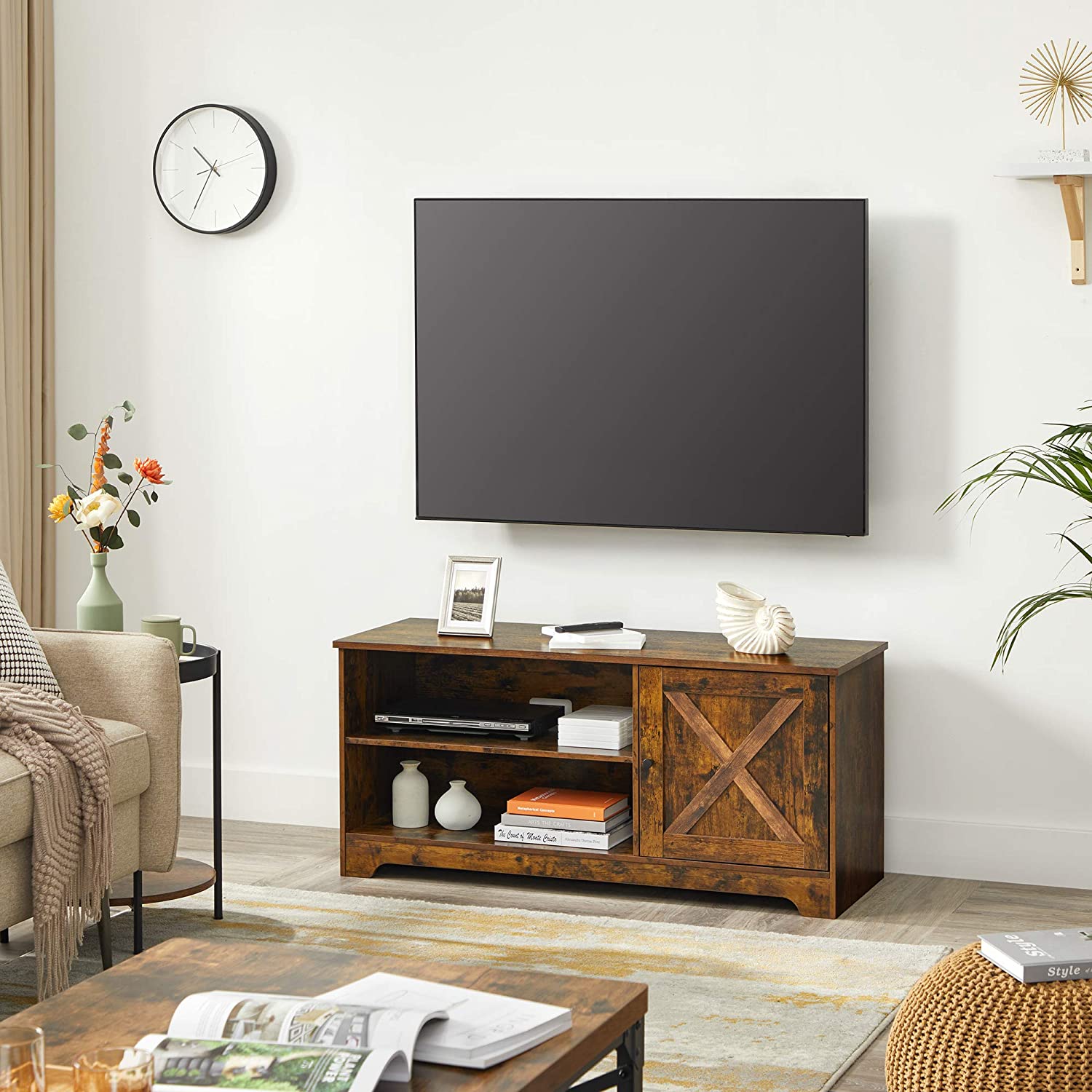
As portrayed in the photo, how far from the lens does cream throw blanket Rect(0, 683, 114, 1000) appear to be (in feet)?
10.2

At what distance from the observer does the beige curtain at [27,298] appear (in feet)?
15.6

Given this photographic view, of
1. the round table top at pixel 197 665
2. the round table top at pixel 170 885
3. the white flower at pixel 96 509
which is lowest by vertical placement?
the round table top at pixel 170 885

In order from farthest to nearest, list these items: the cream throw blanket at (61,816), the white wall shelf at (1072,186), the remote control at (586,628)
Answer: the remote control at (586,628) → the white wall shelf at (1072,186) → the cream throw blanket at (61,816)

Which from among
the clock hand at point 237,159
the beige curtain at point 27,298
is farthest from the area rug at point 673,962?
the clock hand at point 237,159

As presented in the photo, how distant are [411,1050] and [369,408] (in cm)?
302

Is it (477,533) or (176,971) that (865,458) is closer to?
(477,533)

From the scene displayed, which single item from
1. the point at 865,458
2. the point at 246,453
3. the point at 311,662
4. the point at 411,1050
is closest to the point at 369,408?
the point at 246,453

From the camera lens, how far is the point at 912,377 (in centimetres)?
415

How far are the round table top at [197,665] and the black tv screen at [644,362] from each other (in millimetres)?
838

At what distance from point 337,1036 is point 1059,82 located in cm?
308

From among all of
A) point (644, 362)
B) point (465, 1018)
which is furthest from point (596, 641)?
point (465, 1018)

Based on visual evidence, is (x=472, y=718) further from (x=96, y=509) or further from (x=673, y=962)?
(x=96, y=509)

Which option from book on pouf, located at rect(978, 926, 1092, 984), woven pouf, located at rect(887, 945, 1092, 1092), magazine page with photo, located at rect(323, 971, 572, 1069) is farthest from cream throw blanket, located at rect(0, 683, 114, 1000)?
book on pouf, located at rect(978, 926, 1092, 984)

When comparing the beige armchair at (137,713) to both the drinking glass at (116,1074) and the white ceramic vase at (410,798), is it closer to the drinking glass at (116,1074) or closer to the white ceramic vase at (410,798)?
the white ceramic vase at (410,798)
